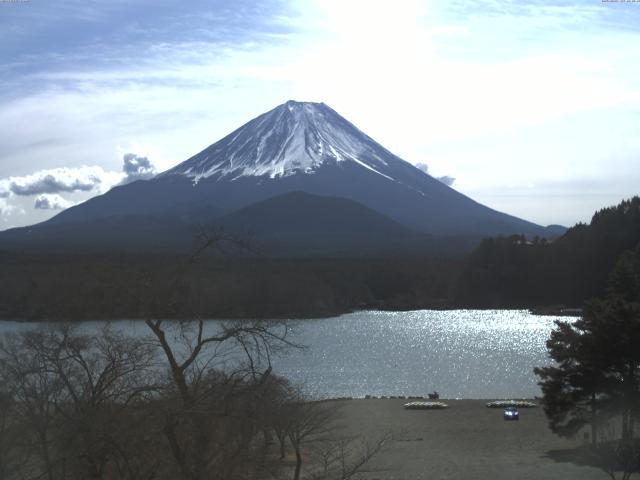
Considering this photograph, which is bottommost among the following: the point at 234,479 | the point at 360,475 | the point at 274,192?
the point at 360,475

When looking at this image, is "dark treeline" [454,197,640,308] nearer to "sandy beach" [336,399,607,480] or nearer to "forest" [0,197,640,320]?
"forest" [0,197,640,320]

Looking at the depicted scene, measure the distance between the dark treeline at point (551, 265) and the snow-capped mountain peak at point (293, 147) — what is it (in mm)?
59998

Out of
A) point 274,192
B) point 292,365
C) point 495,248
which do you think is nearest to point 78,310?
point 292,365

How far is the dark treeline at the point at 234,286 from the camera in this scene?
190 inches

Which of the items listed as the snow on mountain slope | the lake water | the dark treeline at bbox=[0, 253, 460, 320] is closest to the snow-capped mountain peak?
the snow on mountain slope

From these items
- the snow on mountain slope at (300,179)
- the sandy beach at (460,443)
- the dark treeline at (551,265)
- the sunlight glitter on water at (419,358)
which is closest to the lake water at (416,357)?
the sunlight glitter on water at (419,358)

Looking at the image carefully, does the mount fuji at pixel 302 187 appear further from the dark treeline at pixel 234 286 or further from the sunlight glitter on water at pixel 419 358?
the sunlight glitter on water at pixel 419 358

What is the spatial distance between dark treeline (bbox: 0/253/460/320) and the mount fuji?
31383 mm

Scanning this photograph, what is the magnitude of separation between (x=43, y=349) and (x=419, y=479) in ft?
28.3

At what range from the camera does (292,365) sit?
90.1 feet

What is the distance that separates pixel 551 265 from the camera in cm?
5716

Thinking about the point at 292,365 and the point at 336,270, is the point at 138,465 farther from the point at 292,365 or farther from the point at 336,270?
the point at 336,270

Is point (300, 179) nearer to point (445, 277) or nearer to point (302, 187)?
point (302, 187)

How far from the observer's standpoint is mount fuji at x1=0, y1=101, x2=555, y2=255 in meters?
100
